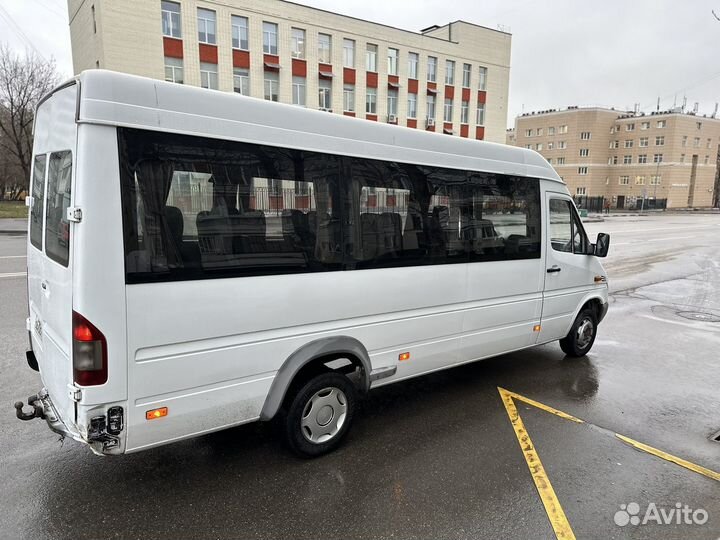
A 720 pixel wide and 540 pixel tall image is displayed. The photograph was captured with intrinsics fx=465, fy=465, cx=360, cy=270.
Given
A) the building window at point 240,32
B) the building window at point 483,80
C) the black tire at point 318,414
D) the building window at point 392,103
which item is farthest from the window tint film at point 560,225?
the building window at point 483,80

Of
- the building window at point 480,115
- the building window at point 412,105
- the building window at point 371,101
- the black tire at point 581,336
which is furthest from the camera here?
the building window at point 480,115

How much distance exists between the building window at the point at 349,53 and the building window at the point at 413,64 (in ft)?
18.2

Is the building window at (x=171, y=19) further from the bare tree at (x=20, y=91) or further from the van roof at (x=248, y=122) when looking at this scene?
the van roof at (x=248, y=122)

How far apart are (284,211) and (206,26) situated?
33.0 meters

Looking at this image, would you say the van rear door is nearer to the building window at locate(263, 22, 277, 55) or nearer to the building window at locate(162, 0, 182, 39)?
the building window at locate(162, 0, 182, 39)

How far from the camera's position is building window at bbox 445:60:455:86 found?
41978 mm

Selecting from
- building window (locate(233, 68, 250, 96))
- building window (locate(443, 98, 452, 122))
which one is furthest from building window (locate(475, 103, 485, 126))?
building window (locate(233, 68, 250, 96))

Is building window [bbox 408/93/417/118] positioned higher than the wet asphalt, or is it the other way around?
building window [bbox 408/93/417/118]

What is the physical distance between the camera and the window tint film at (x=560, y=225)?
541 centimetres

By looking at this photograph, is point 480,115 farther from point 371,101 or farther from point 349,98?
point 349,98

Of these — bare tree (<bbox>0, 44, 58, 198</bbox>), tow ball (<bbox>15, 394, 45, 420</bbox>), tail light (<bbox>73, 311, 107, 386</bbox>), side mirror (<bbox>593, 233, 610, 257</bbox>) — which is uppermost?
bare tree (<bbox>0, 44, 58, 198</bbox>)

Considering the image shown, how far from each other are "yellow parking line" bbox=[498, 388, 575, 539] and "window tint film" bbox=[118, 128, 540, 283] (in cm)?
159

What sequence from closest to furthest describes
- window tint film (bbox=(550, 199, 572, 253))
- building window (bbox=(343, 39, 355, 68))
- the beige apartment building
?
window tint film (bbox=(550, 199, 572, 253)) → building window (bbox=(343, 39, 355, 68)) → the beige apartment building

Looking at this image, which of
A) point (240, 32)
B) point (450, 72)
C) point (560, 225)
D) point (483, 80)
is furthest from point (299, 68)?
point (560, 225)
